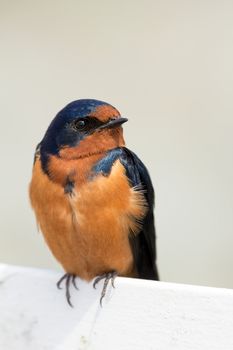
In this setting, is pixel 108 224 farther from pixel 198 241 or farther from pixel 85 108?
pixel 198 241

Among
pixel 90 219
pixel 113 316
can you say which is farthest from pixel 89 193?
pixel 113 316

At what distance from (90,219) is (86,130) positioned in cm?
21

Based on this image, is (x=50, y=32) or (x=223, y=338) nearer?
(x=223, y=338)

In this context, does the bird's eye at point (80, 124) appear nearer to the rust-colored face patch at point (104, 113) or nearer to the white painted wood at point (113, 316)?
the rust-colored face patch at point (104, 113)

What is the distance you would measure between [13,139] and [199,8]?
875 millimetres

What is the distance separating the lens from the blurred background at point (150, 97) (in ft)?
10.2

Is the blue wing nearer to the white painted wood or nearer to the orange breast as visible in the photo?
the orange breast

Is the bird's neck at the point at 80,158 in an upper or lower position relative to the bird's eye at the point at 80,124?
lower

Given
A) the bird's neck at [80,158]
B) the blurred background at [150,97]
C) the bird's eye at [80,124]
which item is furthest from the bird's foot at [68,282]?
the blurred background at [150,97]

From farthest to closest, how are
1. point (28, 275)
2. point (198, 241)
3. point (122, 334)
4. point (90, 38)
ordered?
1. point (90, 38)
2. point (198, 241)
3. point (28, 275)
4. point (122, 334)

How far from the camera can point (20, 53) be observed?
3.30m

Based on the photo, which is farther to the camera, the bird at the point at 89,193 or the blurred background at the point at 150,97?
the blurred background at the point at 150,97

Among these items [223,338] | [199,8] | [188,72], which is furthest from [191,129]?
[223,338]

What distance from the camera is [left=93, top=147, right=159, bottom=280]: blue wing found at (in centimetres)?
191
